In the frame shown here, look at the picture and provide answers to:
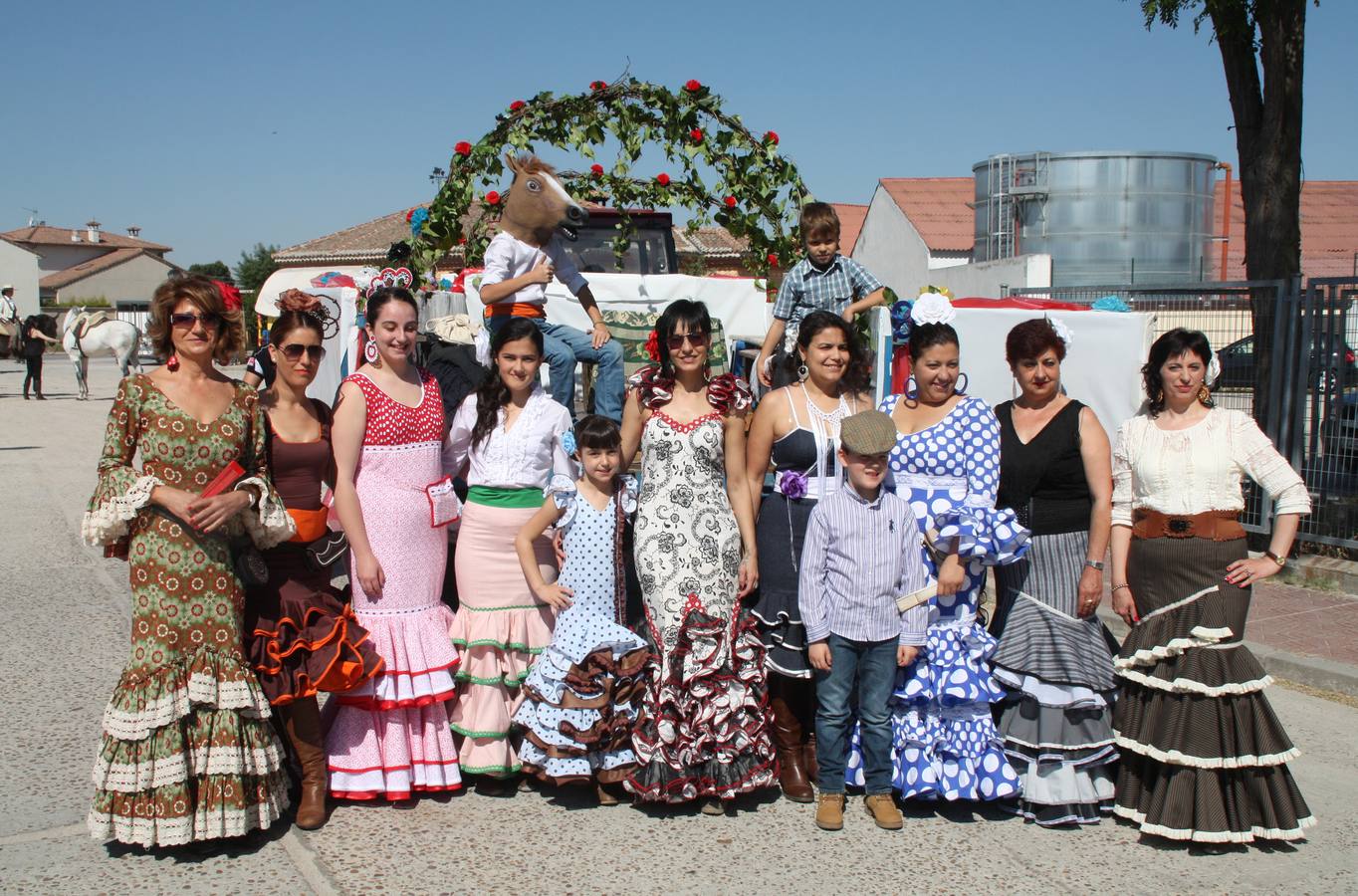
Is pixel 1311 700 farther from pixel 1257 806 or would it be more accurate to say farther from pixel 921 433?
pixel 921 433

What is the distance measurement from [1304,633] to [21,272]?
271 feet

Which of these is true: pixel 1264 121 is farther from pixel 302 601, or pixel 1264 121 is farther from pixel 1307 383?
pixel 302 601

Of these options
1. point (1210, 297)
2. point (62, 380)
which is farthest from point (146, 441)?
point (62, 380)

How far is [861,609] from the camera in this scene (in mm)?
4098

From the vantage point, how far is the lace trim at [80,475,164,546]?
367 centimetres

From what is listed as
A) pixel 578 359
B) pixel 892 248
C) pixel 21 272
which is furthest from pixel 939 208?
pixel 21 272

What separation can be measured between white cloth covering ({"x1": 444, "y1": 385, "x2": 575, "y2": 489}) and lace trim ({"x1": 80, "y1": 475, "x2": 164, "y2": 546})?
4.05 ft

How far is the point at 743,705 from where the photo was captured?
166 inches

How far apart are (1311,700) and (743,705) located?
341cm

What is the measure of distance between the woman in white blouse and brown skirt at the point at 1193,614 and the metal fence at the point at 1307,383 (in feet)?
14.7

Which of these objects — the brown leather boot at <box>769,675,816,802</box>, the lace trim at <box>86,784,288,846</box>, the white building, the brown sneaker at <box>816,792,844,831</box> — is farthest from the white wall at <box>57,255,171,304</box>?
the brown sneaker at <box>816,792,844,831</box>

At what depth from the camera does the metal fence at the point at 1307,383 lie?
7.87 metres

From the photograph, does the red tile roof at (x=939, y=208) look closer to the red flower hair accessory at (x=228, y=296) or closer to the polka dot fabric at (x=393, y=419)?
the polka dot fabric at (x=393, y=419)

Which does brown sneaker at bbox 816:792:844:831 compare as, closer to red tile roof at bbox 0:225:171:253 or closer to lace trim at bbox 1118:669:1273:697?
lace trim at bbox 1118:669:1273:697
